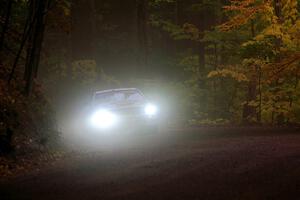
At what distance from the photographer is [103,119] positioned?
64.2ft

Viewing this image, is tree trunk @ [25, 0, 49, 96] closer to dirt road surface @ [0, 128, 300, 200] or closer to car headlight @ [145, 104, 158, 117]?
dirt road surface @ [0, 128, 300, 200]

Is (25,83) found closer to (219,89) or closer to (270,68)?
(270,68)

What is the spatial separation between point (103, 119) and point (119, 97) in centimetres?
121

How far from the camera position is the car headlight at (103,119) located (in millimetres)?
19344

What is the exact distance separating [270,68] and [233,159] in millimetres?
8670

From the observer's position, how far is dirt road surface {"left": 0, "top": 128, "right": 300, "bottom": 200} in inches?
355

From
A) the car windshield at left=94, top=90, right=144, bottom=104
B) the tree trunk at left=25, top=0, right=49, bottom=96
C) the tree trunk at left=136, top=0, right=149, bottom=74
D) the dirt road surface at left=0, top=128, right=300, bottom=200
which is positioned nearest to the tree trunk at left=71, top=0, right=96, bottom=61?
the tree trunk at left=136, top=0, right=149, bottom=74

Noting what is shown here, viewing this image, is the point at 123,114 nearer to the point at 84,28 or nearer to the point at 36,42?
the point at 36,42

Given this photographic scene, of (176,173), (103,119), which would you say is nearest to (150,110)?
(103,119)

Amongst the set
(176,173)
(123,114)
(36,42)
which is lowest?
(176,173)

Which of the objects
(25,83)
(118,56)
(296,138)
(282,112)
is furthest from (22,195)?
(118,56)

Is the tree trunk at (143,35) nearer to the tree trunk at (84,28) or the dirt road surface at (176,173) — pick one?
the tree trunk at (84,28)

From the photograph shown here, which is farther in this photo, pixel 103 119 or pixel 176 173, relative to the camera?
pixel 103 119

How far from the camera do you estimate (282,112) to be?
22.3 meters
